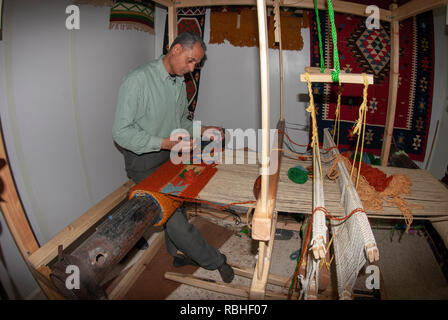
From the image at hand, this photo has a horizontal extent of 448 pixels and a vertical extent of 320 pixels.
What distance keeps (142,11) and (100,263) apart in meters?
2.38

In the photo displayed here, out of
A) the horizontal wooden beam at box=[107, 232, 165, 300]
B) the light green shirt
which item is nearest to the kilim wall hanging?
the light green shirt

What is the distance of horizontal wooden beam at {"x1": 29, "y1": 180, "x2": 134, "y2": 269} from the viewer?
3.75 ft

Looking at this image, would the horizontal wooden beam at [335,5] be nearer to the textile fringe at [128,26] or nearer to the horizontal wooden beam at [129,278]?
the textile fringe at [128,26]

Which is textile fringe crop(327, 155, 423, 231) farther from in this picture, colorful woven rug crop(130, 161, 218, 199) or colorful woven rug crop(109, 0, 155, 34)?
colorful woven rug crop(109, 0, 155, 34)

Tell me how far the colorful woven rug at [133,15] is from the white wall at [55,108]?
81 mm

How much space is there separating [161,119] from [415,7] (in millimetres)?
2003

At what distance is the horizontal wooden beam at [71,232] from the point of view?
3.75ft

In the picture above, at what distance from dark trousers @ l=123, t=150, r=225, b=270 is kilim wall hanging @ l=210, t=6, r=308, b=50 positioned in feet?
5.18

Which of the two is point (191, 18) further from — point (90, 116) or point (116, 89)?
point (90, 116)

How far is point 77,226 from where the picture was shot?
1391mm

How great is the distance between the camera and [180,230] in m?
1.70

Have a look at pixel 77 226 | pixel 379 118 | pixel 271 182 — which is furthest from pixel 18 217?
pixel 379 118

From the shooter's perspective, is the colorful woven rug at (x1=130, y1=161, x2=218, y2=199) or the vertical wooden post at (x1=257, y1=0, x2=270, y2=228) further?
the colorful woven rug at (x1=130, y1=161, x2=218, y2=199)
